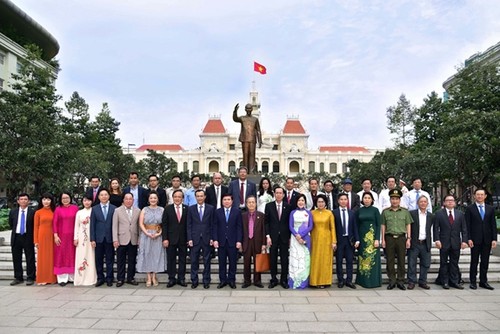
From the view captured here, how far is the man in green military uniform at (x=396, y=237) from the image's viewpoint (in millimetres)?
6074

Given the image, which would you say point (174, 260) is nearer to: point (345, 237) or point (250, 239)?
point (250, 239)

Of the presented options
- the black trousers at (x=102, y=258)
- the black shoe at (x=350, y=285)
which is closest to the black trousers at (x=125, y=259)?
the black trousers at (x=102, y=258)

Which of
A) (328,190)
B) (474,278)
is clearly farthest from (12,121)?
(474,278)

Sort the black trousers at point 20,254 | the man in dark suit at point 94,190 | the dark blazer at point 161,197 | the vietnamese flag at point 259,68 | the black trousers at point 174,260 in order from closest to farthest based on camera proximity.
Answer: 1. the black trousers at point 174,260
2. the black trousers at point 20,254
3. the man in dark suit at point 94,190
4. the dark blazer at point 161,197
5. the vietnamese flag at point 259,68

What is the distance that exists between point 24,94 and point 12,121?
435 cm

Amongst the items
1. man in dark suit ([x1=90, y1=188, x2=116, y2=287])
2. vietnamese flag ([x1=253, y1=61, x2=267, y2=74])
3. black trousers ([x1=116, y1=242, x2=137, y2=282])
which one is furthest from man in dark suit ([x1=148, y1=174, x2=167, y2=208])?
vietnamese flag ([x1=253, y1=61, x2=267, y2=74])

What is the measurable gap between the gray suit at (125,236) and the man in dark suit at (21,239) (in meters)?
1.49

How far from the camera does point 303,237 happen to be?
19.8 ft

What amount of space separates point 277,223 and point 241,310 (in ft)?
5.33

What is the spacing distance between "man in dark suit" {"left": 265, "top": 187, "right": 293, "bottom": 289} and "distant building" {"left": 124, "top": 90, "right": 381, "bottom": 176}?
2469 inches

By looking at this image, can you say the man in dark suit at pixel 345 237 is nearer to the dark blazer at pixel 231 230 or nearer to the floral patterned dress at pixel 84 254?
the dark blazer at pixel 231 230

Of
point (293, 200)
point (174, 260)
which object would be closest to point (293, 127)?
point (293, 200)

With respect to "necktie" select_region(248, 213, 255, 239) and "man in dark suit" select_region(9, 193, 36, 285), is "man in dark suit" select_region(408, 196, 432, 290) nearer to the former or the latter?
"necktie" select_region(248, 213, 255, 239)

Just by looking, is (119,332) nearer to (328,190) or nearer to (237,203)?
(237,203)
